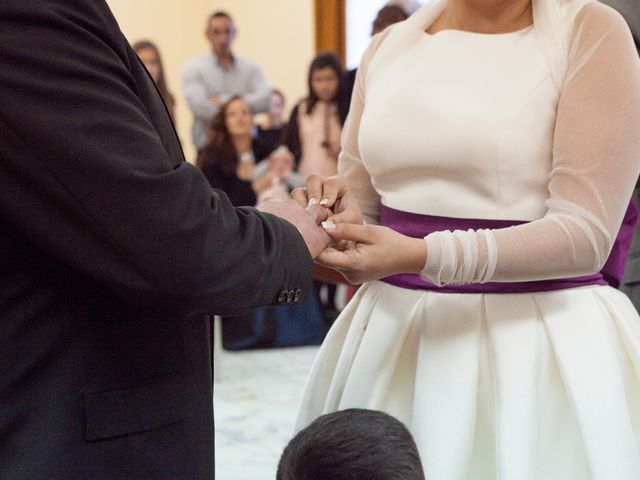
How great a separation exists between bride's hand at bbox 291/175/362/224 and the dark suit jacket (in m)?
0.33

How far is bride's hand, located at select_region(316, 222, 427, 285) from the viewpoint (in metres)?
1.58

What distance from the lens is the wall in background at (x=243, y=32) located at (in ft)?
30.8

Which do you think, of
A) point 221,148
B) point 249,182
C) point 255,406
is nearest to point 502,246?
point 255,406

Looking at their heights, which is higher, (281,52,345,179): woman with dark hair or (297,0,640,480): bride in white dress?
(297,0,640,480): bride in white dress

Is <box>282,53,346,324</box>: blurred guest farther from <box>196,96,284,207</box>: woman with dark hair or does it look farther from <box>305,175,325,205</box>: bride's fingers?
<box>305,175,325,205</box>: bride's fingers

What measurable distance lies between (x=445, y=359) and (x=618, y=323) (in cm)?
29

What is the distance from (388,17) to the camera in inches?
167

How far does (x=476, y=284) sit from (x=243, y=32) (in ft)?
27.7

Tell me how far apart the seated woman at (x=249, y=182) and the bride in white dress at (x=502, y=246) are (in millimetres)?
3607

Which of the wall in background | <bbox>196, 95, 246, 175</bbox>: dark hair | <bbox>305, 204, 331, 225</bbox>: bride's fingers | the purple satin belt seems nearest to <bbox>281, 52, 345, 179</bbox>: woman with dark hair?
<bbox>196, 95, 246, 175</bbox>: dark hair

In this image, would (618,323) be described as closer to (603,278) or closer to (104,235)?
(603,278)

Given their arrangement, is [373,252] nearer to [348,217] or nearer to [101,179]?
[348,217]

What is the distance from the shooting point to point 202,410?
1402 millimetres

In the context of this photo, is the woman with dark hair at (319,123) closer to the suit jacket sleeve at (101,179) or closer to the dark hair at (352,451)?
the dark hair at (352,451)
